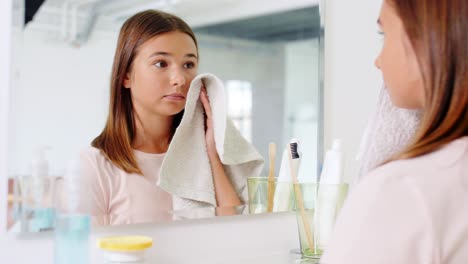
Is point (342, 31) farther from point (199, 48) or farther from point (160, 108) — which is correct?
point (160, 108)

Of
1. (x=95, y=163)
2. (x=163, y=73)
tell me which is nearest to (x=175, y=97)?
(x=163, y=73)

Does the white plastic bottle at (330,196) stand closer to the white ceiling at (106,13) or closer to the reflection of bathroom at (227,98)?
the reflection of bathroom at (227,98)

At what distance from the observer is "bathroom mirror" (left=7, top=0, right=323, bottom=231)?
1.09 m

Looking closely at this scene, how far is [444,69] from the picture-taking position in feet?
2.45

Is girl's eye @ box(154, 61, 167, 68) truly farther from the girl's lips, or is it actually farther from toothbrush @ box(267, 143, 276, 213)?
toothbrush @ box(267, 143, 276, 213)

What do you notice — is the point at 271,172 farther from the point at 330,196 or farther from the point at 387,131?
the point at 387,131

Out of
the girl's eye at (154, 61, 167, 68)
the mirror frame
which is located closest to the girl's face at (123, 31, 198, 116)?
the girl's eye at (154, 61, 167, 68)

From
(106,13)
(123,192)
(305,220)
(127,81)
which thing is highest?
(106,13)

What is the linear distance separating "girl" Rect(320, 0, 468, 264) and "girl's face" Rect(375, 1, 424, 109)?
25mm

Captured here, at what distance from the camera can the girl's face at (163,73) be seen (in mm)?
1216

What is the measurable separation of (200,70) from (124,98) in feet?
0.60

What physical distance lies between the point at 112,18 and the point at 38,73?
0.19m

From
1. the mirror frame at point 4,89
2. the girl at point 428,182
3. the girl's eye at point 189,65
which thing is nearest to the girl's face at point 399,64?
the girl at point 428,182

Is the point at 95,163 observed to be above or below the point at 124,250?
above
